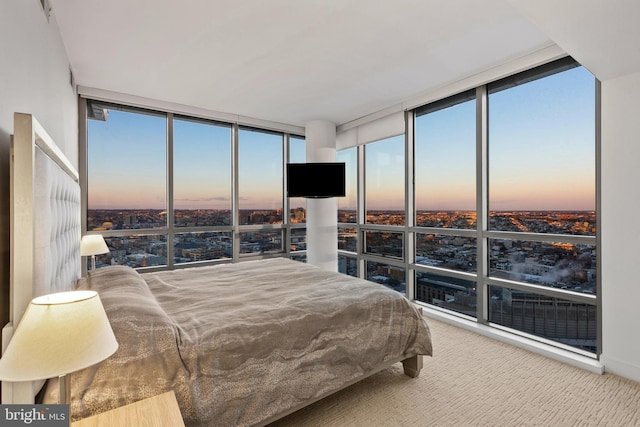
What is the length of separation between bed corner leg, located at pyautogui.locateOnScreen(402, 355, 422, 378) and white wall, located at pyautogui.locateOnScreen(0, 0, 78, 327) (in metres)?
2.45

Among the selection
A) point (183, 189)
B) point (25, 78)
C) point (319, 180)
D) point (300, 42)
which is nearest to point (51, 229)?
point (25, 78)

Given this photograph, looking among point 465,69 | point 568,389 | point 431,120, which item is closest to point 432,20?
point 465,69

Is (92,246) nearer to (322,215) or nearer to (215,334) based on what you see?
(215,334)

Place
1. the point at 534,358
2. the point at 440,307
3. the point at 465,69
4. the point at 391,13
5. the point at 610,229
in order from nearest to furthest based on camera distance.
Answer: the point at 391,13, the point at 610,229, the point at 534,358, the point at 465,69, the point at 440,307

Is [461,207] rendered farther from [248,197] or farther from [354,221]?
[248,197]

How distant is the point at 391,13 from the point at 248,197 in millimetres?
3394

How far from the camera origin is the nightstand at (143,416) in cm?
117

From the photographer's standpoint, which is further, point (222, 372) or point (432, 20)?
point (432, 20)

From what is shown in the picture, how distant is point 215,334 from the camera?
1717 mm

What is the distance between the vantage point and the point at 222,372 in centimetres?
164

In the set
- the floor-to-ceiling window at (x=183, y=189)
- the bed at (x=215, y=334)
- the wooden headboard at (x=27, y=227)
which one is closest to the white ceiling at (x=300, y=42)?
the floor-to-ceiling window at (x=183, y=189)

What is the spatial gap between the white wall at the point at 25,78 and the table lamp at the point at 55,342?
0.50m

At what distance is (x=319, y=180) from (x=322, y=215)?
0.65 m

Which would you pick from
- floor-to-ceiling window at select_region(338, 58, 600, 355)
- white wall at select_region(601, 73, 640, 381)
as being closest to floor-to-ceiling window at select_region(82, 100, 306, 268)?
floor-to-ceiling window at select_region(338, 58, 600, 355)
